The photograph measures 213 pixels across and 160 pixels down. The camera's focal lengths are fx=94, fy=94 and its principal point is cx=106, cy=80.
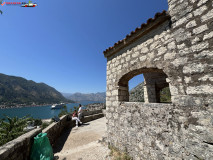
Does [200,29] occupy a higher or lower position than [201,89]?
higher

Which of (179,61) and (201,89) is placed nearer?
(201,89)

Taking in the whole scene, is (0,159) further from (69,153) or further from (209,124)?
(209,124)

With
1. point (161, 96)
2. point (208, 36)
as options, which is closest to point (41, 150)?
point (208, 36)

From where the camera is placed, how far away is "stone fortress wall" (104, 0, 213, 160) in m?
1.65

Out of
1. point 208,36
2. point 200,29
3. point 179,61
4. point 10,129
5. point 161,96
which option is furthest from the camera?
point 161,96

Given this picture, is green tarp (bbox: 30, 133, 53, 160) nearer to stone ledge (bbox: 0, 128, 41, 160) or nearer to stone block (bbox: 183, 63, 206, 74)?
stone ledge (bbox: 0, 128, 41, 160)

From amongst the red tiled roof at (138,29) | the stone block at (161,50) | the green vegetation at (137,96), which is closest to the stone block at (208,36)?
the stone block at (161,50)

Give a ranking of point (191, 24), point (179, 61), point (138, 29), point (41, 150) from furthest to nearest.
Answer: point (138, 29)
point (41, 150)
point (179, 61)
point (191, 24)

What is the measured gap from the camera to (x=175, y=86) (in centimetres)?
204

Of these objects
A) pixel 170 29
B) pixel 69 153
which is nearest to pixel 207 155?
pixel 170 29

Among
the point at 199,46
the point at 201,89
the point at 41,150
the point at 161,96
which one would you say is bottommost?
the point at 41,150

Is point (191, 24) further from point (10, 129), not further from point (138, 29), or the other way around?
point (10, 129)

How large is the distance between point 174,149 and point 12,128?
21.1ft

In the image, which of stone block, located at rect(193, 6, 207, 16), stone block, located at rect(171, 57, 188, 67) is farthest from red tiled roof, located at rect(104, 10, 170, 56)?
stone block, located at rect(171, 57, 188, 67)
